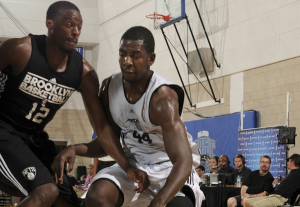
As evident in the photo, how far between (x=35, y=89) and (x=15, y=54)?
0.27m

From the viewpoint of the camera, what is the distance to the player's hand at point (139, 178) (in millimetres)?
2865

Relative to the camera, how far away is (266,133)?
29.6 ft

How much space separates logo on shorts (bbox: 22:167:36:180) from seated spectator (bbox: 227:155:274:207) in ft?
18.8

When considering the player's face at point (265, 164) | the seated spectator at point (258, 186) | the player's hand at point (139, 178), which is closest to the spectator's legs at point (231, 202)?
the seated spectator at point (258, 186)

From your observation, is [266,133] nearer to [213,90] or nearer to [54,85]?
[213,90]

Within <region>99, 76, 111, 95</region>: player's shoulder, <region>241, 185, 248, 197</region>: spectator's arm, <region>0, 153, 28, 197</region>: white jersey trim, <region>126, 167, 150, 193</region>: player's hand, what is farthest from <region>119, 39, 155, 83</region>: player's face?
<region>241, 185, 248, 197</region>: spectator's arm

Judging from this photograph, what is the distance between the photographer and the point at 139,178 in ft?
9.40

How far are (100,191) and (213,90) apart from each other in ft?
31.9

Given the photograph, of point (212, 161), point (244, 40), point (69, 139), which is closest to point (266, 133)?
point (212, 161)

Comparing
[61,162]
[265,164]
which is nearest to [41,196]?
[61,162]

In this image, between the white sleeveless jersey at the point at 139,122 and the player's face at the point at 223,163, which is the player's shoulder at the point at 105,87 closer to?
the white sleeveless jersey at the point at 139,122

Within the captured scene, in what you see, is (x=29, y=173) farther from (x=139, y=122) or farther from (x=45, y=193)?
(x=139, y=122)

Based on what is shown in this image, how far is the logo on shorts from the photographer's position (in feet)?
9.16

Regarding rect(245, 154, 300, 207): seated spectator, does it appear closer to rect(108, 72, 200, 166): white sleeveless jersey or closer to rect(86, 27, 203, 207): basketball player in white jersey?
rect(86, 27, 203, 207): basketball player in white jersey
